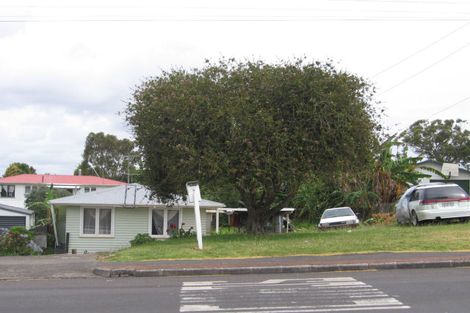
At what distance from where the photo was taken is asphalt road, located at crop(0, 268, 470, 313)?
27.2 feet

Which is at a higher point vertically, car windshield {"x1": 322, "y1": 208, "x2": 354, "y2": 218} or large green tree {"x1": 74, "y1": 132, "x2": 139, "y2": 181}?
large green tree {"x1": 74, "y1": 132, "x2": 139, "y2": 181}

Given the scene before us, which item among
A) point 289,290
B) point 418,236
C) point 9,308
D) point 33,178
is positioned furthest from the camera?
point 33,178

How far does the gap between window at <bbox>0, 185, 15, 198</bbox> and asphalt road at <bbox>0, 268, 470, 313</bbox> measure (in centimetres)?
5519

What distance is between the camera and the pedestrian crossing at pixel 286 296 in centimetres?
817

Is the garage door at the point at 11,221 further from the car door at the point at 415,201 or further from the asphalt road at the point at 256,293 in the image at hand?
the asphalt road at the point at 256,293

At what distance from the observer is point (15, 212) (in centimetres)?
3666

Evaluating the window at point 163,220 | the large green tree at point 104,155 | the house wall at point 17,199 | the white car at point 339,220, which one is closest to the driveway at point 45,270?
the window at point 163,220

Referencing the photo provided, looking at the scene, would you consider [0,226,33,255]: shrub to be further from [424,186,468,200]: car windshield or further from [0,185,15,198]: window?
[0,185,15,198]: window

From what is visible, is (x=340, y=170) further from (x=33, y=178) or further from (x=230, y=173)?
(x=33, y=178)

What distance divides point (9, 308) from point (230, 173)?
10.1 metres

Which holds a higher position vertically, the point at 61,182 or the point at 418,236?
the point at 61,182

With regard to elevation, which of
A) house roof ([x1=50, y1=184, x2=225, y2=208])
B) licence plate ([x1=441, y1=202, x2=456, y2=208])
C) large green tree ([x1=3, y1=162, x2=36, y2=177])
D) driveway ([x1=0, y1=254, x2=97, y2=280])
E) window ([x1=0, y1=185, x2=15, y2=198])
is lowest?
driveway ([x1=0, y1=254, x2=97, y2=280])

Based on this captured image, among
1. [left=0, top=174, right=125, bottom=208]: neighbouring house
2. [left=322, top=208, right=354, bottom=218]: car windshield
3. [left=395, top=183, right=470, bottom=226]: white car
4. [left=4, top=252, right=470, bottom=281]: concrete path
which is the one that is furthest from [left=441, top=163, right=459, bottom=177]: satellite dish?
[left=0, top=174, right=125, bottom=208]: neighbouring house

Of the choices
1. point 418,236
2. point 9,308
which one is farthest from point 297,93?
point 9,308
